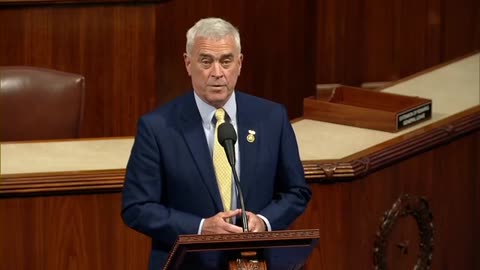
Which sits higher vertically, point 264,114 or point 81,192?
point 264,114

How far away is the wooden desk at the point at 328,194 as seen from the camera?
5.00 meters

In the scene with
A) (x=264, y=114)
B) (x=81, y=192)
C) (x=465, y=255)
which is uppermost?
(x=264, y=114)

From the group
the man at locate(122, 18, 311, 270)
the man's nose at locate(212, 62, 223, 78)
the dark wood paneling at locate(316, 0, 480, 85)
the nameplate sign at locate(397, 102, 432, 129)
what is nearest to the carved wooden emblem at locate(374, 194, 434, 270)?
the nameplate sign at locate(397, 102, 432, 129)

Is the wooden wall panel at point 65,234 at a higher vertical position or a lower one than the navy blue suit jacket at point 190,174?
lower

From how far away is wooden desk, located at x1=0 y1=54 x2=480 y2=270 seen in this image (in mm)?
5004

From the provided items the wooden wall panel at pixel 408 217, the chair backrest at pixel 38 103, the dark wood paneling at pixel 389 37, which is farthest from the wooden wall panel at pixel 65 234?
the dark wood paneling at pixel 389 37

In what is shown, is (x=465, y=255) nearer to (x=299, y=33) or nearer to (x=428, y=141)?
(x=428, y=141)

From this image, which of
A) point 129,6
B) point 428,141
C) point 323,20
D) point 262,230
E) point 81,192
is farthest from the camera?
point 323,20

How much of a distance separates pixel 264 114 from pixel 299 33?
11.9 feet

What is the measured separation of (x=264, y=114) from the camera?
4.23m

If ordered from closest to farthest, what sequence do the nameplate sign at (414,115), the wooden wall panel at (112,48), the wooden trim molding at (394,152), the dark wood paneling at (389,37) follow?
the wooden trim molding at (394,152) < the nameplate sign at (414,115) < the wooden wall panel at (112,48) < the dark wood paneling at (389,37)

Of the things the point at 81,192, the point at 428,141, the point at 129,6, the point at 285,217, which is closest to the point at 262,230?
the point at 285,217

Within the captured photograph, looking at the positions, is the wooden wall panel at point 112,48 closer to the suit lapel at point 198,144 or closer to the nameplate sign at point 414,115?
the nameplate sign at point 414,115

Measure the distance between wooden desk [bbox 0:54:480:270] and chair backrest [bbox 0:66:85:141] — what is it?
238mm
